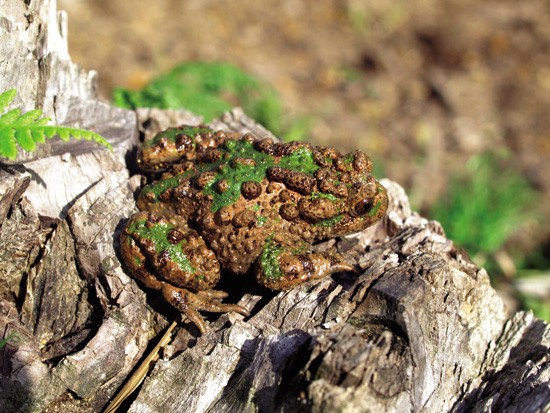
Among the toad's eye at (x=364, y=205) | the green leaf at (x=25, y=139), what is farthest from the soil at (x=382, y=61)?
the green leaf at (x=25, y=139)

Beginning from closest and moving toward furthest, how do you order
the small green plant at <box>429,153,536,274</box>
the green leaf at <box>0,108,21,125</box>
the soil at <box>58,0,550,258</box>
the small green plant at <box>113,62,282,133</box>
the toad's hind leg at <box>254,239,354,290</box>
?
the green leaf at <box>0,108,21,125</box>, the toad's hind leg at <box>254,239,354,290</box>, the small green plant at <box>113,62,282,133</box>, the small green plant at <box>429,153,536,274</box>, the soil at <box>58,0,550,258</box>

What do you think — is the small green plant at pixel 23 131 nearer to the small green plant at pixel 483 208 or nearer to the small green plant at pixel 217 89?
the small green plant at pixel 217 89

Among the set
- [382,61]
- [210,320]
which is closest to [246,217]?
[210,320]

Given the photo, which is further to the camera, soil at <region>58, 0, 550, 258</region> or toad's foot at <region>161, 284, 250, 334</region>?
soil at <region>58, 0, 550, 258</region>

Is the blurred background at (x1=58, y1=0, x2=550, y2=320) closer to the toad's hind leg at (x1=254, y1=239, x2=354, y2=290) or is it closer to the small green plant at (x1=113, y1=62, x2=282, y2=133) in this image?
the small green plant at (x1=113, y1=62, x2=282, y2=133)

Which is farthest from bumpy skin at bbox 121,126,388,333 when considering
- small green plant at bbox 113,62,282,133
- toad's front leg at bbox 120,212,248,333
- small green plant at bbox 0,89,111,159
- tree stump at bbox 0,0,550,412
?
small green plant at bbox 113,62,282,133

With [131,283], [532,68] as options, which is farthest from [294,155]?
[532,68]
